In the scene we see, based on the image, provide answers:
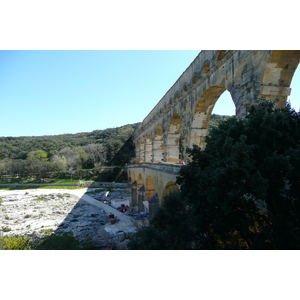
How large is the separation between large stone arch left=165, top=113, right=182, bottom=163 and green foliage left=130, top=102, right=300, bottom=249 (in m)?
9.03

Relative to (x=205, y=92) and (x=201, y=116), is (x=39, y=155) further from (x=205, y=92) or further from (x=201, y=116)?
(x=205, y=92)

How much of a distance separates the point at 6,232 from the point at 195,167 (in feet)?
45.4

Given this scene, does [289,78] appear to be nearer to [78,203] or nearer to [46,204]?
[78,203]

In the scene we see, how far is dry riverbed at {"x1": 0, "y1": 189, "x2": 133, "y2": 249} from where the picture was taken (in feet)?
41.1

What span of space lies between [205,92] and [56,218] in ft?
47.1

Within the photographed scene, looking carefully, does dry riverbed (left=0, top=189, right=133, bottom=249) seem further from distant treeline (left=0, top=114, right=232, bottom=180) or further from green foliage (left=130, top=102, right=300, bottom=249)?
distant treeline (left=0, top=114, right=232, bottom=180)

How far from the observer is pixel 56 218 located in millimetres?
16422

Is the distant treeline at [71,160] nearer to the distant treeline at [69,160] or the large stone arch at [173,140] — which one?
the distant treeline at [69,160]

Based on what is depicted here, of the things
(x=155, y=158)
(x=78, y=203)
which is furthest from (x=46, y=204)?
(x=155, y=158)

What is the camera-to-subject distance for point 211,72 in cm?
896

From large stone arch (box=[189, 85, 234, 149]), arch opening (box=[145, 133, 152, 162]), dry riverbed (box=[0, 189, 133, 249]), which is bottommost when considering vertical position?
dry riverbed (box=[0, 189, 133, 249])

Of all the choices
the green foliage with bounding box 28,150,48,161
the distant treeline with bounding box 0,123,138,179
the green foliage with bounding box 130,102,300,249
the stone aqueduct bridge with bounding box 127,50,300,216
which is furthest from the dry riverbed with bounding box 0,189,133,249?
the green foliage with bounding box 28,150,48,161

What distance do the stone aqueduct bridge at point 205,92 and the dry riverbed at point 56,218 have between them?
369 cm

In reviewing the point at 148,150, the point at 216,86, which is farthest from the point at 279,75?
the point at 148,150
